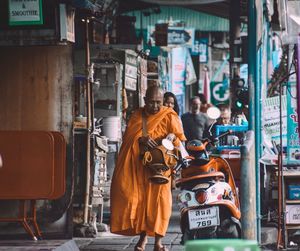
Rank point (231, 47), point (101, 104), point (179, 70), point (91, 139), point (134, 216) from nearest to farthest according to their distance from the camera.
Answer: point (134, 216) → point (91, 139) → point (101, 104) → point (231, 47) → point (179, 70)

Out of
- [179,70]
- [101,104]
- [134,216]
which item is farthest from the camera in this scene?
[179,70]

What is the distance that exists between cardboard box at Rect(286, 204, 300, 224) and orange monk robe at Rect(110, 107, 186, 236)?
1641 mm

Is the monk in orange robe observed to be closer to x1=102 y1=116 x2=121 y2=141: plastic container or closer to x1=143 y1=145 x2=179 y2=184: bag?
x1=143 y1=145 x2=179 y2=184: bag

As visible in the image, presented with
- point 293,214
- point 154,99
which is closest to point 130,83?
point 154,99

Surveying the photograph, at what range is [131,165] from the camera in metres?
10.7

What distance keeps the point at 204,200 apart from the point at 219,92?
21669 millimetres

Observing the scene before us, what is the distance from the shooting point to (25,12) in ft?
34.9

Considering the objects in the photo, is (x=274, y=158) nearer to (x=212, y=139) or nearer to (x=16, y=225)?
(x=212, y=139)

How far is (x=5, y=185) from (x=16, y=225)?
2.34ft

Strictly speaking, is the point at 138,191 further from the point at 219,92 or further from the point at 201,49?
the point at 219,92

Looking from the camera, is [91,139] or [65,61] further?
[91,139]

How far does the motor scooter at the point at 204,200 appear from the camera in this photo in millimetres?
9930

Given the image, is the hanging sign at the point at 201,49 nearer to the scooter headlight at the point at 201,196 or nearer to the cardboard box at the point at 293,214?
the cardboard box at the point at 293,214

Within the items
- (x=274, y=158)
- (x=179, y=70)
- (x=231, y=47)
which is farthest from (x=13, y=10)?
(x=179, y=70)
